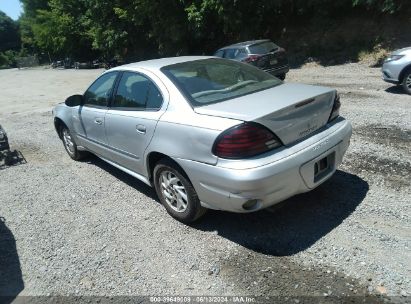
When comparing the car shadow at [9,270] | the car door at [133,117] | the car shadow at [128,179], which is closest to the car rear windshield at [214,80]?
the car door at [133,117]

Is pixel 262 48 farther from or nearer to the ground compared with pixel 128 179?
farther from the ground

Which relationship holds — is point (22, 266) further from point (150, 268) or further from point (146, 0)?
point (146, 0)

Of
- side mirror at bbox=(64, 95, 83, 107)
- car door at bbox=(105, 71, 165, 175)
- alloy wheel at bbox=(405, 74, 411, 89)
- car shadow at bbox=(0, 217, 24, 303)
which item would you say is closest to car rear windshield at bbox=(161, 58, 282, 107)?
car door at bbox=(105, 71, 165, 175)

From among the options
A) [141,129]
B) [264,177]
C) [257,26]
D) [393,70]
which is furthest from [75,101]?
[257,26]

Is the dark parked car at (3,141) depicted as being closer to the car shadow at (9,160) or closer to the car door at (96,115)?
the car shadow at (9,160)

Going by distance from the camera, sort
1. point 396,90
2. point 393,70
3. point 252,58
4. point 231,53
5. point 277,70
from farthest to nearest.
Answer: point 231,53 → point 277,70 → point 252,58 → point 396,90 → point 393,70

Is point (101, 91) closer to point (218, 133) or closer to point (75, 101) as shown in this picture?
point (75, 101)

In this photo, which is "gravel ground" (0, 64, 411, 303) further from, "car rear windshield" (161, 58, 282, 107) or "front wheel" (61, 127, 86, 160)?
"car rear windshield" (161, 58, 282, 107)

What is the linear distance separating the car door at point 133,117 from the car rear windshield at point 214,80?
303 mm

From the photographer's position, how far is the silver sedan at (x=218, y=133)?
10.5 ft

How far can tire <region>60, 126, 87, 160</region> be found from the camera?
627 cm

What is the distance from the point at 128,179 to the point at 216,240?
7.06 feet

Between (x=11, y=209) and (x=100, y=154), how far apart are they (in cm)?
133

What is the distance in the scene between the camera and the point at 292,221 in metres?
3.80
